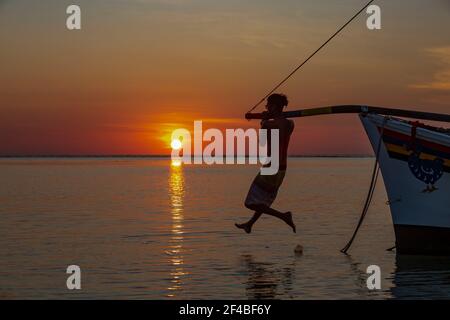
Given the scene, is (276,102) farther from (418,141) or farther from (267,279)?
(267,279)

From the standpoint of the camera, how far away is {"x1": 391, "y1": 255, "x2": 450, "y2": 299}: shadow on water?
10434 millimetres

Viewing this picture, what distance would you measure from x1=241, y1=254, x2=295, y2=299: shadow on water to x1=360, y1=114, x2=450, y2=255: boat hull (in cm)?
198

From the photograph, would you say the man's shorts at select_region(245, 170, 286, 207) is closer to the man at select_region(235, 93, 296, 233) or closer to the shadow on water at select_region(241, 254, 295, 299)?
the man at select_region(235, 93, 296, 233)

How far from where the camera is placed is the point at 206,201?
98.3ft

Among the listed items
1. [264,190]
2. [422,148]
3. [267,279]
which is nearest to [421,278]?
[267,279]

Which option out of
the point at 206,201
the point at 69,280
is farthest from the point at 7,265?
the point at 206,201

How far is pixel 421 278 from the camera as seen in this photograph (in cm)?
1153

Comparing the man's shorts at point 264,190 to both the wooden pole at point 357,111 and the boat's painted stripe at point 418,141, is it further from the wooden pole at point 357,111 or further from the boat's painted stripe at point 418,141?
the boat's painted stripe at point 418,141

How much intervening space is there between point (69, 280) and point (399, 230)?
5.41m

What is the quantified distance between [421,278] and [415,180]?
2.15 m
